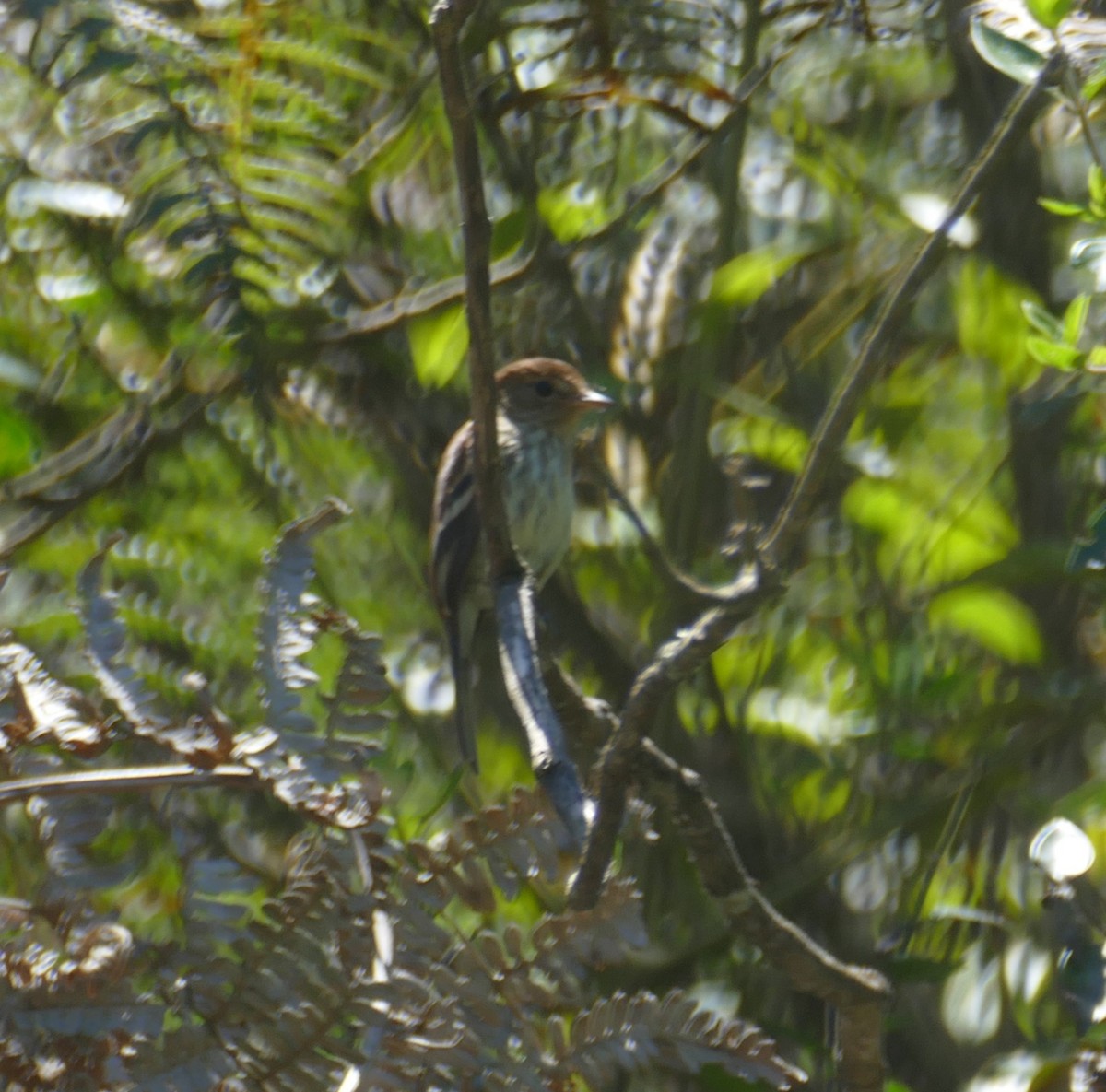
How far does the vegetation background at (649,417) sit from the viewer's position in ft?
9.42

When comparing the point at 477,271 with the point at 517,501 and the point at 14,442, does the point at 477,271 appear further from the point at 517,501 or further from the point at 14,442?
the point at 517,501

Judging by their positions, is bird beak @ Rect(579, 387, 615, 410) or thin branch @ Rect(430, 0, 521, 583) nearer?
thin branch @ Rect(430, 0, 521, 583)

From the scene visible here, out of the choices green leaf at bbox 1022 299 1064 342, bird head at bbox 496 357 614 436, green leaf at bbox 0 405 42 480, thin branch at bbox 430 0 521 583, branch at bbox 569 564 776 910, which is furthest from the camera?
bird head at bbox 496 357 614 436

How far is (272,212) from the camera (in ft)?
10.6

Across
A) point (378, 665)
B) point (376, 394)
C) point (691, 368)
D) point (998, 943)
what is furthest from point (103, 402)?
point (378, 665)

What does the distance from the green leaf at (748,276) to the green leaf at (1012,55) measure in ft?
4.71

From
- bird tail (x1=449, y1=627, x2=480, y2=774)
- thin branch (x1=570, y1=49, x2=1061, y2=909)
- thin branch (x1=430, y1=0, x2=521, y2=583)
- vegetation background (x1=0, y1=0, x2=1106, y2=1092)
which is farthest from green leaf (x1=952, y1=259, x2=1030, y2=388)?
thin branch (x1=430, y1=0, x2=521, y2=583)

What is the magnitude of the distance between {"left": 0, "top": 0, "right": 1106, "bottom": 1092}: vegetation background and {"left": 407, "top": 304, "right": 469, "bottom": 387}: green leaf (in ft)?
0.05

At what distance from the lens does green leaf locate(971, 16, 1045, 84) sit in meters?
1.57

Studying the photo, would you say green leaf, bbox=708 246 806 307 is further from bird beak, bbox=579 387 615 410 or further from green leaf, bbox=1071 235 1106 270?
green leaf, bbox=1071 235 1106 270

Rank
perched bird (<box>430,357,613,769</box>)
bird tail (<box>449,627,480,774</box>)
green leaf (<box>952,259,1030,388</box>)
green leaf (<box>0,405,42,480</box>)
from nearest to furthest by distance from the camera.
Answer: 1. green leaf (<box>0,405,42,480</box>)
2. green leaf (<box>952,259,1030,388</box>)
3. bird tail (<box>449,627,480,774</box>)
4. perched bird (<box>430,357,613,769</box>)

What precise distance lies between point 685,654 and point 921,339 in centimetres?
205

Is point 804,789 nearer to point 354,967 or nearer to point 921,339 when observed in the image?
point 921,339

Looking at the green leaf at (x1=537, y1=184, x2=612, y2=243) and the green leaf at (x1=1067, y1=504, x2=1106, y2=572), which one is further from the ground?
the green leaf at (x1=1067, y1=504, x2=1106, y2=572)
